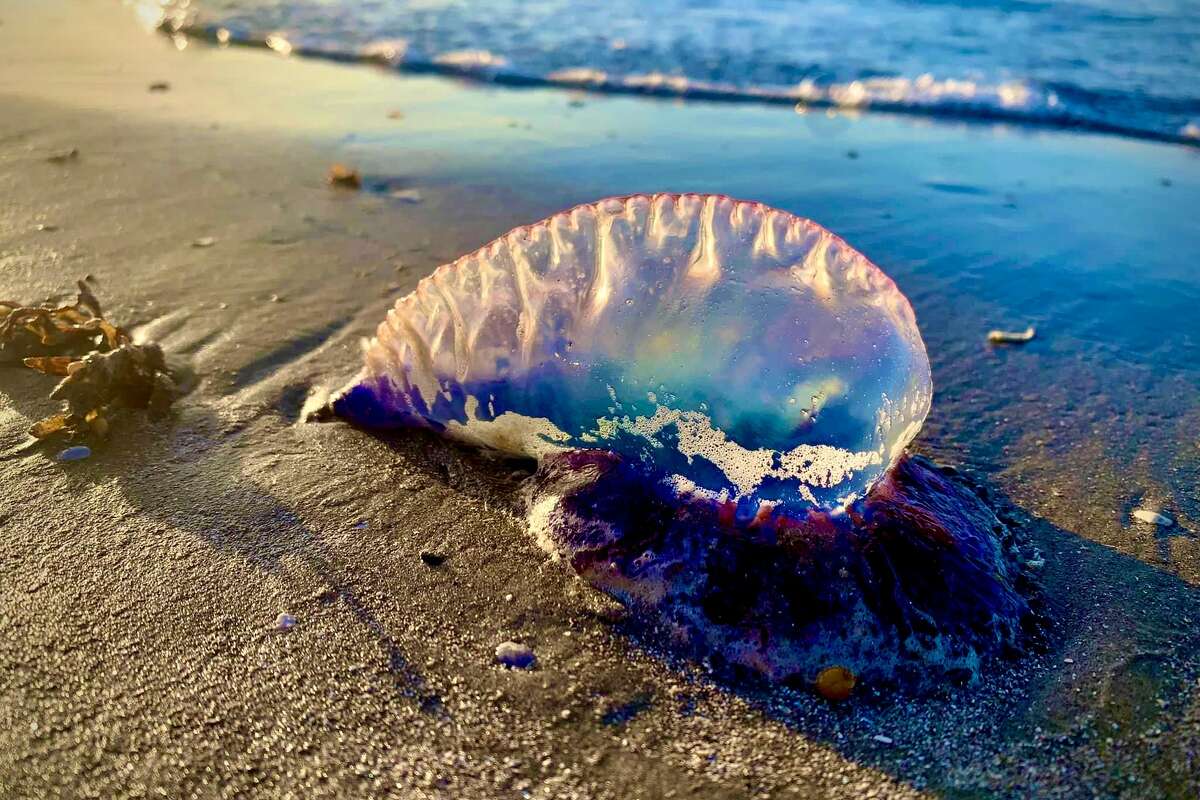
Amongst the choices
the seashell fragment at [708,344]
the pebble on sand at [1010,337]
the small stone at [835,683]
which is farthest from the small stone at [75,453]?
the pebble on sand at [1010,337]

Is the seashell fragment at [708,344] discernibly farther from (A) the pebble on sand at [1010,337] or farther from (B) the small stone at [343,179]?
(B) the small stone at [343,179]

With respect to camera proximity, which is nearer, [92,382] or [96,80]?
[92,382]

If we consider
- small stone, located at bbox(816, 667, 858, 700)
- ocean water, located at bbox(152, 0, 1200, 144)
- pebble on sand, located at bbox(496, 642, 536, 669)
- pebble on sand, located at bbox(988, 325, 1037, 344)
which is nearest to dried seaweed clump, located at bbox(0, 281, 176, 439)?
pebble on sand, located at bbox(496, 642, 536, 669)

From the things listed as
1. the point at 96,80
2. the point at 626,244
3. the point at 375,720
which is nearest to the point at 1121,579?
the point at 626,244

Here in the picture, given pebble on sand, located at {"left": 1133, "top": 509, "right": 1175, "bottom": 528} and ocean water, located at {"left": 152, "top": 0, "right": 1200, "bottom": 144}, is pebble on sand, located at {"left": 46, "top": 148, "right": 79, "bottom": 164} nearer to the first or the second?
ocean water, located at {"left": 152, "top": 0, "right": 1200, "bottom": 144}

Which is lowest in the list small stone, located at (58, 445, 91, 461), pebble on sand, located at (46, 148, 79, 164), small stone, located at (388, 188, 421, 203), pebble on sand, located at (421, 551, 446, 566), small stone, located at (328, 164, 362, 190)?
pebble on sand, located at (421, 551, 446, 566)

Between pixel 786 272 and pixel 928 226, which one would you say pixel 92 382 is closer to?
pixel 786 272
